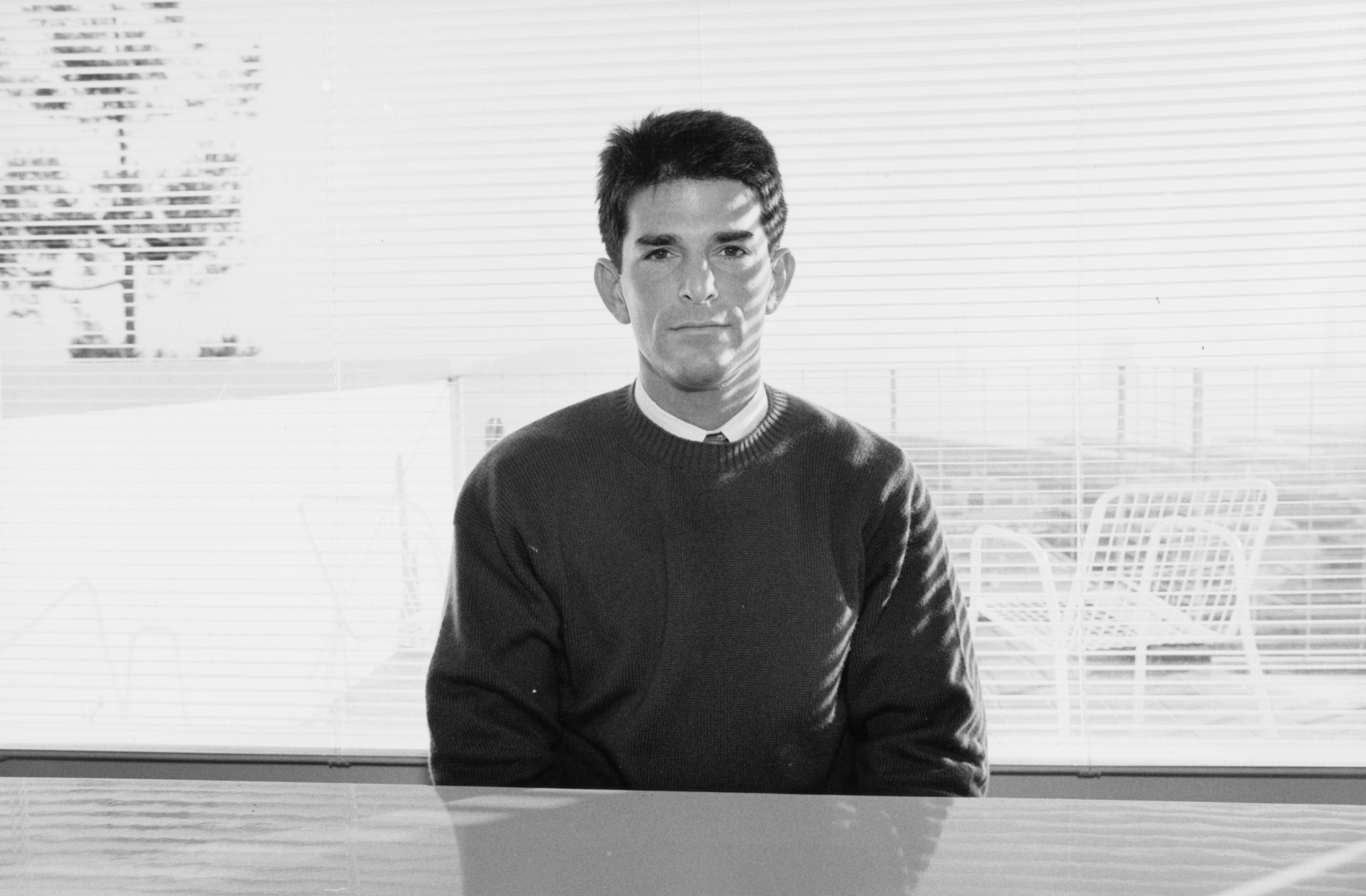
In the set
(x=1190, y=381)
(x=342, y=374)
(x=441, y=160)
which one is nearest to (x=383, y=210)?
(x=441, y=160)

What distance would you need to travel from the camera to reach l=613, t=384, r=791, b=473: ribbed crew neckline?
140 cm

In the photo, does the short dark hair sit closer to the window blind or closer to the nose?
the nose

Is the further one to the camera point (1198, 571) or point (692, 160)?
point (1198, 571)

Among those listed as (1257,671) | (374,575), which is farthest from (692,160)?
(1257,671)

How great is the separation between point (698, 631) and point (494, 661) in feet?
0.79

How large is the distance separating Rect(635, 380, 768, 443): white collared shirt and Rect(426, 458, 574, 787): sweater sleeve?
0.69 feet

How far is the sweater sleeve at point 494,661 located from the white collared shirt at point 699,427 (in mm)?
210

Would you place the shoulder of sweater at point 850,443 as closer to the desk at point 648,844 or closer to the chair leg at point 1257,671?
the desk at point 648,844

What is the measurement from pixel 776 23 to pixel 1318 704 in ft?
5.29

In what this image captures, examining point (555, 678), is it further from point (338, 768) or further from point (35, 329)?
point (35, 329)

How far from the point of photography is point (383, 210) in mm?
2123

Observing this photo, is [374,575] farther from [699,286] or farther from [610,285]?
[699,286]

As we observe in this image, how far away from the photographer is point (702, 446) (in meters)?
1.41

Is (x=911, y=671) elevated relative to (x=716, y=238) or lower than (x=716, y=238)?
lower
